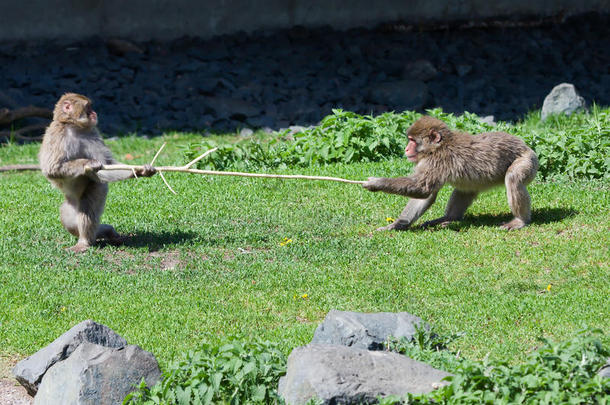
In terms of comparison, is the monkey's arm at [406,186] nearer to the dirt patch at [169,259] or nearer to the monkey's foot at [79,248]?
the dirt patch at [169,259]

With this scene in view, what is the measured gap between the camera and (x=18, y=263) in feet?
28.1

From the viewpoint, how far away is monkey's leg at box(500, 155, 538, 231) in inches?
344

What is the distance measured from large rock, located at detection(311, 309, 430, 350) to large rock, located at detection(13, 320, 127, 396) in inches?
60.4

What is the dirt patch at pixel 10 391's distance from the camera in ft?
19.5

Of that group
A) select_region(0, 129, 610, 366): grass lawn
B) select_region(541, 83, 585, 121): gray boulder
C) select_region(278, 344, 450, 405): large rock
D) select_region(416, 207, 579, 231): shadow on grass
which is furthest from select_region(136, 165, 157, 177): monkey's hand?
select_region(541, 83, 585, 121): gray boulder

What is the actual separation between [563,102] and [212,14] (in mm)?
8177

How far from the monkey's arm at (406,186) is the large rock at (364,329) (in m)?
2.41

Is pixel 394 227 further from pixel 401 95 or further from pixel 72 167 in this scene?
pixel 401 95

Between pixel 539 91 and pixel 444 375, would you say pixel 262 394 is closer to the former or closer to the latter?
pixel 444 375

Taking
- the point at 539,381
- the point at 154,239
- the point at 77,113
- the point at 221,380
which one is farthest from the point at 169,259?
the point at 539,381

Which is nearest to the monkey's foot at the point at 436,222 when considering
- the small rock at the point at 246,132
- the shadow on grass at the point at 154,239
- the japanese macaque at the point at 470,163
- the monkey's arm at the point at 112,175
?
the japanese macaque at the point at 470,163

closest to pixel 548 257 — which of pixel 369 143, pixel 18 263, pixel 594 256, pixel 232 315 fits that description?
pixel 594 256

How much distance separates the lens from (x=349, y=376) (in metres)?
5.12

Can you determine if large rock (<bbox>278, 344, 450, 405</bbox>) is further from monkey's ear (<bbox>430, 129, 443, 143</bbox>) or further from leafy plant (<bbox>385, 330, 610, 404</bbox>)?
monkey's ear (<bbox>430, 129, 443, 143</bbox>)
